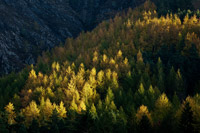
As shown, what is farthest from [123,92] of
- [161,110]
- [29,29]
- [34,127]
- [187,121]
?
[29,29]

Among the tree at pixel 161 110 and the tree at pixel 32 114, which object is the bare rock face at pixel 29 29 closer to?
the tree at pixel 32 114

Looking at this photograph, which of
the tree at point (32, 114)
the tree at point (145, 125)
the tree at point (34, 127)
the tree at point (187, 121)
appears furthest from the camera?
the tree at point (32, 114)

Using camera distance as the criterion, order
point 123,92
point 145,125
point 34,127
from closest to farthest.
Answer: point 145,125, point 34,127, point 123,92

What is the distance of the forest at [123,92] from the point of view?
4388 centimetres

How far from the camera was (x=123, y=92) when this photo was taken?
61031 millimetres

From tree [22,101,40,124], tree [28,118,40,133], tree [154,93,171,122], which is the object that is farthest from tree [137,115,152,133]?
tree [22,101,40,124]

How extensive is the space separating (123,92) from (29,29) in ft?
376

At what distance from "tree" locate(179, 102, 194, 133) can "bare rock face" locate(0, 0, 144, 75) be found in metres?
99.4

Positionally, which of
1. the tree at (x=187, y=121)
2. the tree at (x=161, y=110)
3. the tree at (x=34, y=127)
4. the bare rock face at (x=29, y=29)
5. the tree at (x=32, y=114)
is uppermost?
the bare rock face at (x=29, y=29)

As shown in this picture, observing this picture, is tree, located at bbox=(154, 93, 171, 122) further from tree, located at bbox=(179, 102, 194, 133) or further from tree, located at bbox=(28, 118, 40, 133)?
tree, located at bbox=(28, 118, 40, 133)

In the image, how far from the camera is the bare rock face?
129125 mm

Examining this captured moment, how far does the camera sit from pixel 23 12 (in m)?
167

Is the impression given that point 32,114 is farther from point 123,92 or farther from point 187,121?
point 187,121

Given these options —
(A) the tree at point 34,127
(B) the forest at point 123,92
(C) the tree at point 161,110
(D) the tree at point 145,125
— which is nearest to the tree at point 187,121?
(B) the forest at point 123,92
